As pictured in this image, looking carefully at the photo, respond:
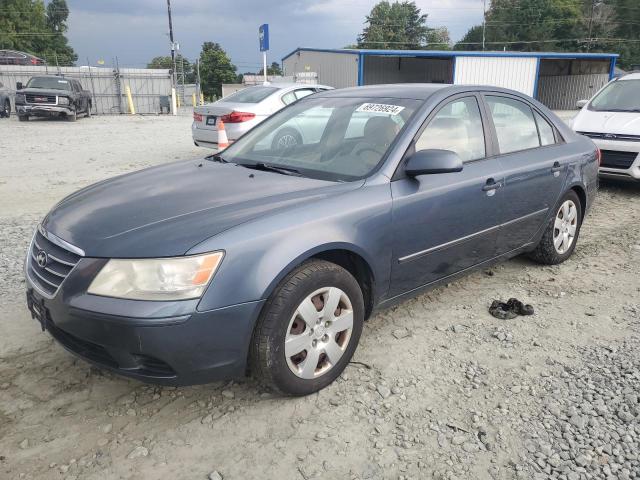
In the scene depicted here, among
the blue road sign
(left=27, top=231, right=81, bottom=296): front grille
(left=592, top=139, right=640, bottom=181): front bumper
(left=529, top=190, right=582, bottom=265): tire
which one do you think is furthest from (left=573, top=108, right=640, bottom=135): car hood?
the blue road sign

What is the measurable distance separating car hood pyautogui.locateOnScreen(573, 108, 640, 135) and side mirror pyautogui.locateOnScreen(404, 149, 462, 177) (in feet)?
18.3

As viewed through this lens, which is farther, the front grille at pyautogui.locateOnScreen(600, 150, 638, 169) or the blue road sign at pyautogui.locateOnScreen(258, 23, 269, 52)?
the blue road sign at pyautogui.locateOnScreen(258, 23, 269, 52)

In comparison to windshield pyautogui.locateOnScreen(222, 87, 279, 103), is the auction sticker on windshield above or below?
below

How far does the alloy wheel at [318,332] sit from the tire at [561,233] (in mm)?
2468

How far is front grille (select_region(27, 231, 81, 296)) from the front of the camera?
8.12ft

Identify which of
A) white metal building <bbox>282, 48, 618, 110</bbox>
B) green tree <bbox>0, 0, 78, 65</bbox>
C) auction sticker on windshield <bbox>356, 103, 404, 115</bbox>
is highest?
green tree <bbox>0, 0, 78, 65</bbox>

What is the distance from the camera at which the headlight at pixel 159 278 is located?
227cm

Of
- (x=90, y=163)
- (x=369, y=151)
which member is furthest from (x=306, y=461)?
(x=90, y=163)

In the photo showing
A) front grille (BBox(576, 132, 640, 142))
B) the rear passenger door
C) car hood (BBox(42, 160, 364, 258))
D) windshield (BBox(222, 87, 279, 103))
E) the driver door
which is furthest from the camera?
windshield (BBox(222, 87, 279, 103))

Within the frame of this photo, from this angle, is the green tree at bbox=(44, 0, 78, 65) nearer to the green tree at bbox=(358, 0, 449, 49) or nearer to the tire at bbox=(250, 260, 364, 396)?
the green tree at bbox=(358, 0, 449, 49)

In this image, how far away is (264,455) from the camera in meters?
2.37

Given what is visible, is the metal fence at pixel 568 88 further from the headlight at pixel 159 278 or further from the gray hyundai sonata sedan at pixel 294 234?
the headlight at pixel 159 278

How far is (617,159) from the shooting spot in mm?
7441

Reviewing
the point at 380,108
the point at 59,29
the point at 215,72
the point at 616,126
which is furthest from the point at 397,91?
the point at 59,29
